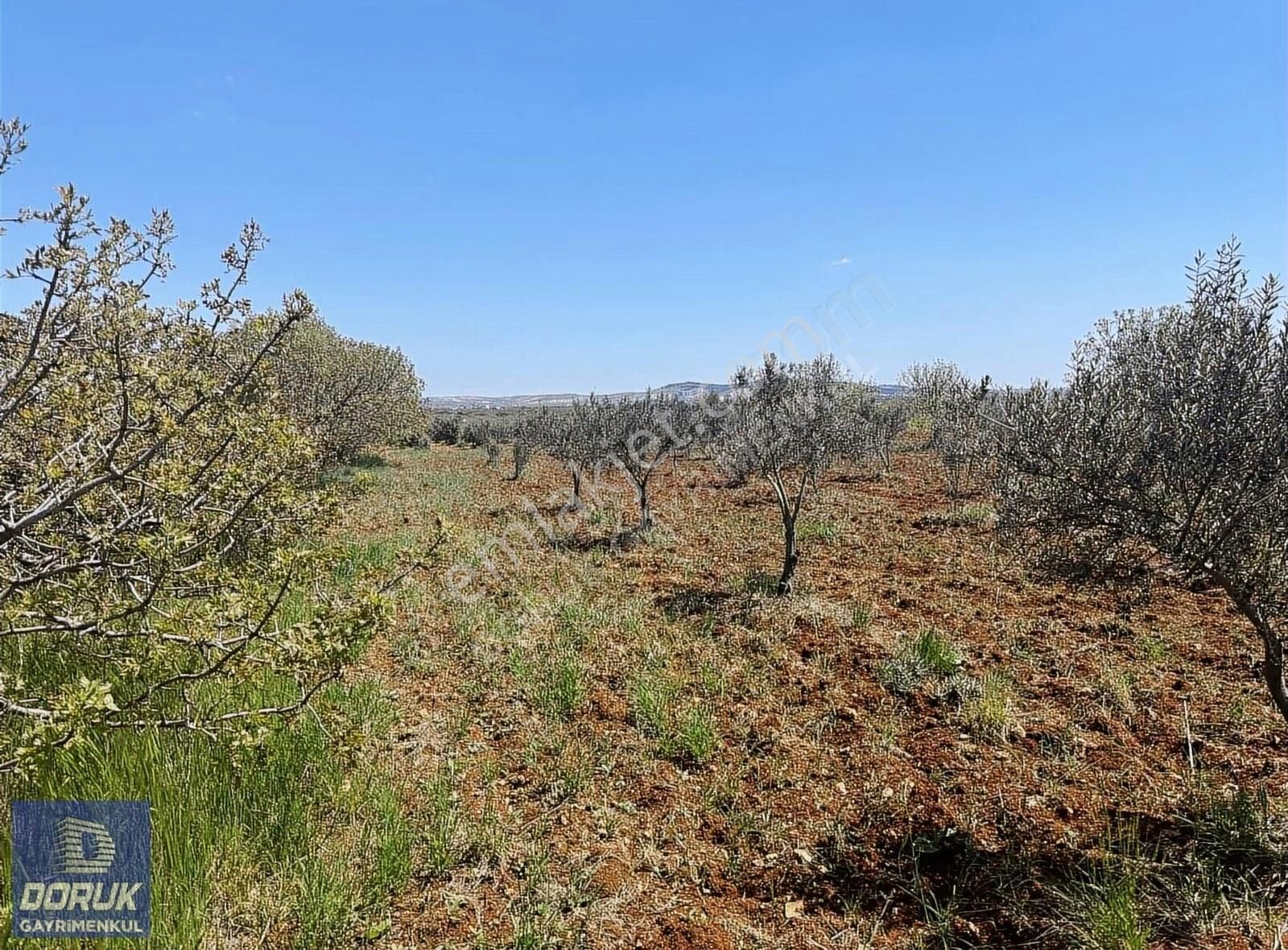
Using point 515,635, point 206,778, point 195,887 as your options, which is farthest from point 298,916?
point 515,635

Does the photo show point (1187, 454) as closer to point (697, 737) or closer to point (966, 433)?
point (697, 737)

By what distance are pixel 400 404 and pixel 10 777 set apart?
21.4m

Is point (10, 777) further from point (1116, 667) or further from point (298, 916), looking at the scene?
point (1116, 667)

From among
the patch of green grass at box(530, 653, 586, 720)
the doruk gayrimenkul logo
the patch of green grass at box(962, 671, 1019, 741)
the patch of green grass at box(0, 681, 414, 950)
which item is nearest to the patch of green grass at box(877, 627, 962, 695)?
the patch of green grass at box(962, 671, 1019, 741)

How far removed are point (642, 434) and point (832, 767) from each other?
9731 mm

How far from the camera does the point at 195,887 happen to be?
302 cm

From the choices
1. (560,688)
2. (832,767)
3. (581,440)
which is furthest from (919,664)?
(581,440)

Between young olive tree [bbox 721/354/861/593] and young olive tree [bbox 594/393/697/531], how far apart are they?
3340 mm

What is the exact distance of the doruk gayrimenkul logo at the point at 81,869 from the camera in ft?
8.89

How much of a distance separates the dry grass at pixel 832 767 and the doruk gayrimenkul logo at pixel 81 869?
1.28 m

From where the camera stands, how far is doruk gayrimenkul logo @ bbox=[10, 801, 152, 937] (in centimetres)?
Result: 271

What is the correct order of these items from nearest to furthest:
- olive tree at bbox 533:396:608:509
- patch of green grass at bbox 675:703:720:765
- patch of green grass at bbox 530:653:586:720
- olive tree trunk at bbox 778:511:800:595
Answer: patch of green grass at bbox 675:703:720:765
patch of green grass at bbox 530:653:586:720
olive tree trunk at bbox 778:511:800:595
olive tree at bbox 533:396:608:509

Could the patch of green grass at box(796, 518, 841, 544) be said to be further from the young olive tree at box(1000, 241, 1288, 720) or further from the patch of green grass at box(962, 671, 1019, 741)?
the young olive tree at box(1000, 241, 1288, 720)

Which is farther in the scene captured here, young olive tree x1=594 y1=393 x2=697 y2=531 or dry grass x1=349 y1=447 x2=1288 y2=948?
young olive tree x1=594 y1=393 x2=697 y2=531
